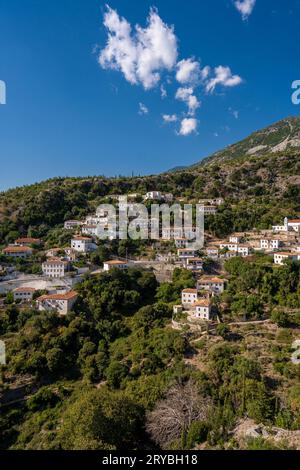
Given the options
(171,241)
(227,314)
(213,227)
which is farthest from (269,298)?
(213,227)

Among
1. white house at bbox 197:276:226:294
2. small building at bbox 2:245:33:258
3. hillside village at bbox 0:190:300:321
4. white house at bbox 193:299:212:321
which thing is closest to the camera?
white house at bbox 193:299:212:321

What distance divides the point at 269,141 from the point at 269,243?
100933 millimetres

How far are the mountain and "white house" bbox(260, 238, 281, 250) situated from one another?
275 feet

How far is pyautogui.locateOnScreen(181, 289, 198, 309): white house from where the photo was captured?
28573mm

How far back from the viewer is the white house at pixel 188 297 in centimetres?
2857

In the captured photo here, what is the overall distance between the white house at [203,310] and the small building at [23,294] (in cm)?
1717

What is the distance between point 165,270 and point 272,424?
2185 cm

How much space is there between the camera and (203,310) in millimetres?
26500

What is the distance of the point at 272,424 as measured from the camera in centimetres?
1648

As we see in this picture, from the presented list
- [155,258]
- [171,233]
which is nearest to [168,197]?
[171,233]

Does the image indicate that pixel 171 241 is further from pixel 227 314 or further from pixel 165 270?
pixel 227 314

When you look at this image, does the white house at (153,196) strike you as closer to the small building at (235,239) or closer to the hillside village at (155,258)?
the hillside village at (155,258)

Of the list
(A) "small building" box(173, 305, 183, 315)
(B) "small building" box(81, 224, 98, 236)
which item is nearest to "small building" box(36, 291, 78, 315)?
(A) "small building" box(173, 305, 183, 315)

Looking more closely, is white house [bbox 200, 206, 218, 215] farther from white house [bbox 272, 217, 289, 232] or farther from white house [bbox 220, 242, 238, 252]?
white house [bbox 220, 242, 238, 252]
